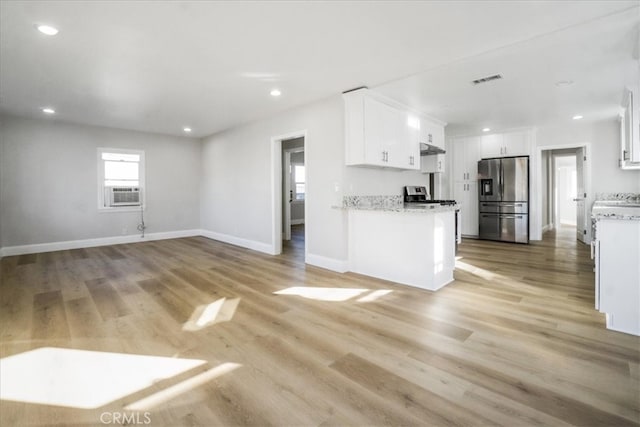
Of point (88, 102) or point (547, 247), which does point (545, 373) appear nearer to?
point (547, 247)

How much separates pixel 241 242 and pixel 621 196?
720 cm

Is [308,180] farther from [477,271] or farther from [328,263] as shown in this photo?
[477,271]

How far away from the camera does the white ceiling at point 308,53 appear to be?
231 cm

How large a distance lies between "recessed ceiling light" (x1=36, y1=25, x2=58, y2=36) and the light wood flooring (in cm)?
248

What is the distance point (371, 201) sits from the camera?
461 cm

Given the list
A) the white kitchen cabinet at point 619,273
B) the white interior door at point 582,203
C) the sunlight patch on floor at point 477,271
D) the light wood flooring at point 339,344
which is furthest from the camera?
the white interior door at point 582,203

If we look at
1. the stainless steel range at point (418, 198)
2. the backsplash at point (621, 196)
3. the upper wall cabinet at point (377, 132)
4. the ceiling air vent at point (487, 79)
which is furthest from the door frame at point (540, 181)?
the ceiling air vent at point (487, 79)

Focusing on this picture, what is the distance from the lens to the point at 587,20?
7.91 feet

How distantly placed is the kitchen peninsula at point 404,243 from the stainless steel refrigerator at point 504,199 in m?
3.53

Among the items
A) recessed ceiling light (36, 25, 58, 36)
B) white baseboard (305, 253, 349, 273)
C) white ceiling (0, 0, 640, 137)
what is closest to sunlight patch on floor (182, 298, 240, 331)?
white baseboard (305, 253, 349, 273)

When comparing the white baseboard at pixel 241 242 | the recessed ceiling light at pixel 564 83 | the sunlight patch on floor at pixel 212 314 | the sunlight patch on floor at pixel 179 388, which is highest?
the recessed ceiling light at pixel 564 83

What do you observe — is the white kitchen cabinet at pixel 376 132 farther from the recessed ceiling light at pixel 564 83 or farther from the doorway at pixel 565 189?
the doorway at pixel 565 189

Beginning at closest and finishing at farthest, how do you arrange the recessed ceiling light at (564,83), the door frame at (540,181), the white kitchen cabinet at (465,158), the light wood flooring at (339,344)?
1. the light wood flooring at (339,344)
2. the recessed ceiling light at (564,83)
3. the door frame at (540,181)
4. the white kitchen cabinet at (465,158)

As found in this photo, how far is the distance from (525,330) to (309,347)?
66.9 inches
